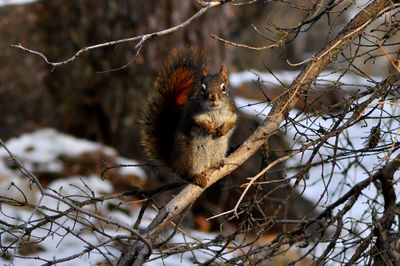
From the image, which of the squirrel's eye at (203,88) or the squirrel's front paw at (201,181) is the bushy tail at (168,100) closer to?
the squirrel's eye at (203,88)

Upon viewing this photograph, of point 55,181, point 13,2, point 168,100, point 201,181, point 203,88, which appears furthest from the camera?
point 13,2

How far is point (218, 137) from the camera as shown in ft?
6.78

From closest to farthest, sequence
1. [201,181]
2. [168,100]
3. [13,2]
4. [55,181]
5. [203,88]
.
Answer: [201,181], [203,88], [168,100], [55,181], [13,2]

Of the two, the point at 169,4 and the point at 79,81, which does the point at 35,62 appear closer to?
the point at 79,81

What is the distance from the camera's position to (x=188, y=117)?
6.98 feet

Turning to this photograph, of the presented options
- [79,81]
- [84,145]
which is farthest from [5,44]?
[84,145]

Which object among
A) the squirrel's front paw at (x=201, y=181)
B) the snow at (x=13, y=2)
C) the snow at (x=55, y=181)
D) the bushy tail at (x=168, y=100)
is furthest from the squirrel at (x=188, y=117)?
the snow at (x=13, y=2)

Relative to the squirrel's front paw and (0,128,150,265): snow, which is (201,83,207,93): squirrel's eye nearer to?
the squirrel's front paw

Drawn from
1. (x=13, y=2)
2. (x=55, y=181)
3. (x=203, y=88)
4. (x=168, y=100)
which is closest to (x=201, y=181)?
(x=203, y=88)

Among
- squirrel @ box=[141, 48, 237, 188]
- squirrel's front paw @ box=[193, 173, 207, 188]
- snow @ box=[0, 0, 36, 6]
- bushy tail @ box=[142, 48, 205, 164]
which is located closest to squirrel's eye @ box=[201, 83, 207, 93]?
squirrel @ box=[141, 48, 237, 188]

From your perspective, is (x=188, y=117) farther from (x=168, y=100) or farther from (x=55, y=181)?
(x=55, y=181)

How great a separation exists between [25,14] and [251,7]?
2.42 m

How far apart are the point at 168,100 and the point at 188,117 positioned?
202 mm

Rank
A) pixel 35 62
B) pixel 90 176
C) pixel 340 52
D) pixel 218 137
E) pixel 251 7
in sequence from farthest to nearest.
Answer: pixel 251 7
pixel 35 62
pixel 90 176
pixel 218 137
pixel 340 52
